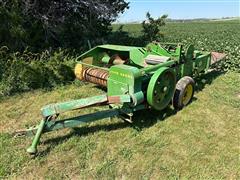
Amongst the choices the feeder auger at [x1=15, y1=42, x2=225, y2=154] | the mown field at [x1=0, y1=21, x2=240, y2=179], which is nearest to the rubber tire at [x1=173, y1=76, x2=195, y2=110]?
the feeder auger at [x1=15, y1=42, x2=225, y2=154]

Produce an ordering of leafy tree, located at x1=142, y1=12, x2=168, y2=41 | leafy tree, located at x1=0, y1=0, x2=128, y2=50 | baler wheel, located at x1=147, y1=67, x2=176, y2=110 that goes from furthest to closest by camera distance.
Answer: leafy tree, located at x1=142, y1=12, x2=168, y2=41
leafy tree, located at x1=0, y1=0, x2=128, y2=50
baler wheel, located at x1=147, y1=67, x2=176, y2=110

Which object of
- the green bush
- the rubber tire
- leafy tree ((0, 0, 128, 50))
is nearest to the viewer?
the rubber tire

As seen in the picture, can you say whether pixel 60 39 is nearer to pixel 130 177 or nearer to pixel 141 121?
pixel 141 121

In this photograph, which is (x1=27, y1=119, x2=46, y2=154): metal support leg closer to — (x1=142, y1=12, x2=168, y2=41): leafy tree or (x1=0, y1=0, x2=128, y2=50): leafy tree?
(x1=0, y1=0, x2=128, y2=50): leafy tree

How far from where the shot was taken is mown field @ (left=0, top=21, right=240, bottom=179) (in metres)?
3.74

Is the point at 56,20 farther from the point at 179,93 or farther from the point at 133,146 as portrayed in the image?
the point at 133,146

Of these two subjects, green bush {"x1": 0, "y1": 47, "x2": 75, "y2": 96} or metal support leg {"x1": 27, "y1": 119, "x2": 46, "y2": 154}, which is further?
green bush {"x1": 0, "y1": 47, "x2": 75, "y2": 96}

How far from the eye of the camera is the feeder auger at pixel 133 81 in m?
4.20

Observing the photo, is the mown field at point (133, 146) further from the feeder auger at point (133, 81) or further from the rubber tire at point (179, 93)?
the feeder auger at point (133, 81)

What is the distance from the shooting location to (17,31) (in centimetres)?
704

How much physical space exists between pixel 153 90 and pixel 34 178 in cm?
213

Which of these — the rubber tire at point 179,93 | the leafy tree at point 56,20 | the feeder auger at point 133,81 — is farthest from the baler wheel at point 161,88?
the leafy tree at point 56,20

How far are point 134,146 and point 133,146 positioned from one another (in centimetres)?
1

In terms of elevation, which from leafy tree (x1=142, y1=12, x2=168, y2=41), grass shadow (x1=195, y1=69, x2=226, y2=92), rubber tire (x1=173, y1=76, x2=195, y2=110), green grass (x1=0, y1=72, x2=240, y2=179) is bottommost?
green grass (x1=0, y1=72, x2=240, y2=179)
